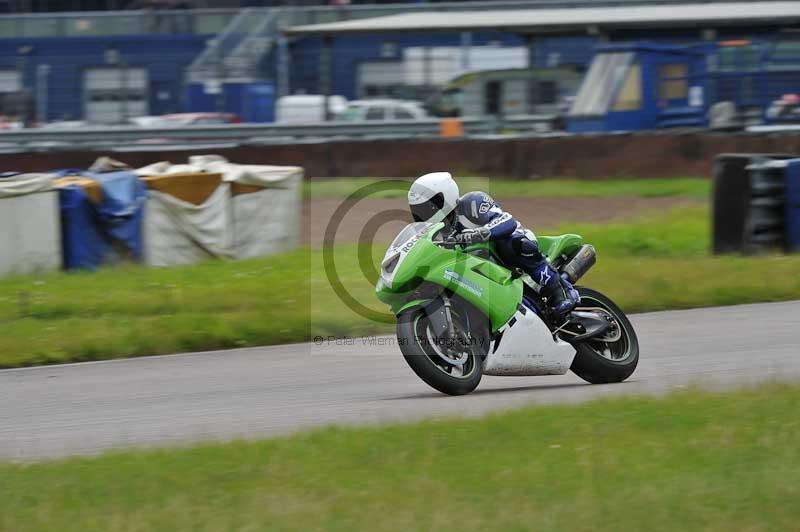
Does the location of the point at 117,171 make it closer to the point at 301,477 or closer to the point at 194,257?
the point at 194,257

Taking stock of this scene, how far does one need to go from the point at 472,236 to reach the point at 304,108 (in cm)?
1606

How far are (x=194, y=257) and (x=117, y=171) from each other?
1.50 m

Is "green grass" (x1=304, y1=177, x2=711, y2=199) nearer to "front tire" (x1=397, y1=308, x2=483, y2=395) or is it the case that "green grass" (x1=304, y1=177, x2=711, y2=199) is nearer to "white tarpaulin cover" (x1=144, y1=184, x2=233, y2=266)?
"white tarpaulin cover" (x1=144, y1=184, x2=233, y2=266)

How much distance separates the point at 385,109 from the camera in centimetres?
2448

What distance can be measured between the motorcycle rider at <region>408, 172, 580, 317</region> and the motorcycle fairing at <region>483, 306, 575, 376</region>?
0.20 meters

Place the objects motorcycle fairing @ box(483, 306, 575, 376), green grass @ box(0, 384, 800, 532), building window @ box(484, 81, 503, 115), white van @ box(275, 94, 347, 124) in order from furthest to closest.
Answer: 1. white van @ box(275, 94, 347, 124)
2. building window @ box(484, 81, 503, 115)
3. motorcycle fairing @ box(483, 306, 575, 376)
4. green grass @ box(0, 384, 800, 532)

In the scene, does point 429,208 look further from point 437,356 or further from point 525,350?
point 525,350

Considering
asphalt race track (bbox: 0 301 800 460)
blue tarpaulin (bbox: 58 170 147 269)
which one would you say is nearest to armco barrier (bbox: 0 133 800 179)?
blue tarpaulin (bbox: 58 170 147 269)

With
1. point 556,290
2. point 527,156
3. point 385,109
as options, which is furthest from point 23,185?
point 385,109

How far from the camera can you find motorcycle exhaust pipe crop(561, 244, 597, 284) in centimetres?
811

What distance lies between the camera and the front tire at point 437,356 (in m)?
7.35

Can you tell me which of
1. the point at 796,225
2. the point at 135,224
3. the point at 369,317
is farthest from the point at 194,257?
the point at 796,225

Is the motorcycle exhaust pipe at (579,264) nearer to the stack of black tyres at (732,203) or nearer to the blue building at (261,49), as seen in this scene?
the stack of black tyres at (732,203)

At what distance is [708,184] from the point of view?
2039 cm
